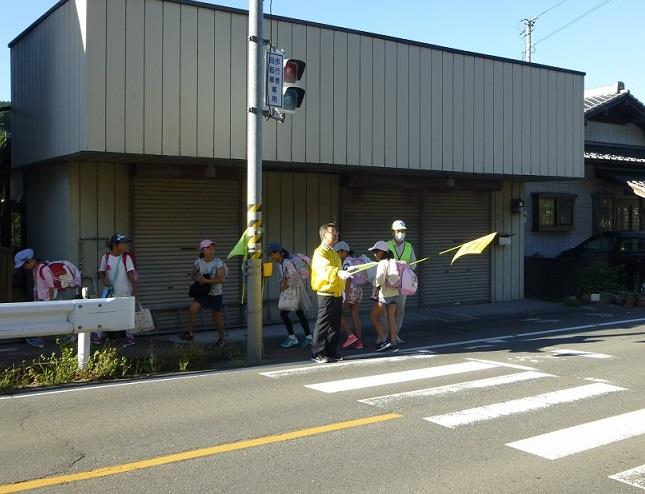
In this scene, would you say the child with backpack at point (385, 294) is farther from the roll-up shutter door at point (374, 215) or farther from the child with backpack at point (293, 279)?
the roll-up shutter door at point (374, 215)

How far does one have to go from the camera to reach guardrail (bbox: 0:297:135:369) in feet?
27.5

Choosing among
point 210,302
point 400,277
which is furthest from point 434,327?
point 210,302

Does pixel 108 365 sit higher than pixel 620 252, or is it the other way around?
pixel 620 252

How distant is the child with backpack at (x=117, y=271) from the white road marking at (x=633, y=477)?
7.57 meters

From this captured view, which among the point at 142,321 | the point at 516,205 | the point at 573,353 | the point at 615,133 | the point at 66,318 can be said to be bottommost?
the point at 573,353

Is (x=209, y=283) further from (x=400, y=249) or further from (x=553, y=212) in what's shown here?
(x=553, y=212)

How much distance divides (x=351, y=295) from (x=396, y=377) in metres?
2.96

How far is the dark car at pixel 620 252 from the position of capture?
60.0ft

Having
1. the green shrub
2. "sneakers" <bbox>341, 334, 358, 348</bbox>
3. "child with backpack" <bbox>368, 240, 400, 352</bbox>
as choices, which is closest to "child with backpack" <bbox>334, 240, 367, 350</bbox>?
"sneakers" <bbox>341, 334, 358, 348</bbox>

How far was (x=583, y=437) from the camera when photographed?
609 centimetres

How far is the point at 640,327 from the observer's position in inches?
523

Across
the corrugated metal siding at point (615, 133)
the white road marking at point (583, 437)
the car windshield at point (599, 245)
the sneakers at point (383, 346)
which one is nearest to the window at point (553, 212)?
the car windshield at point (599, 245)

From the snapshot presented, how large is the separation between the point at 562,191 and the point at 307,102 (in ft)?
36.3

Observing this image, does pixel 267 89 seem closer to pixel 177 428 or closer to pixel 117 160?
pixel 117 160
